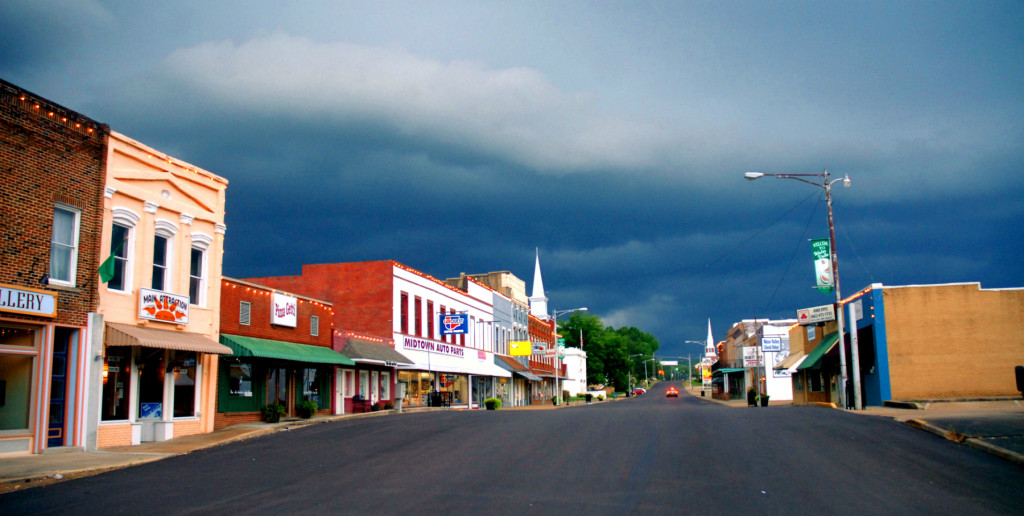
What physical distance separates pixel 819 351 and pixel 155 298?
33.7 m

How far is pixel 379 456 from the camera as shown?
16750mm

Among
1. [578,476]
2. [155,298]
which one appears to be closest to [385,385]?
[155,298]

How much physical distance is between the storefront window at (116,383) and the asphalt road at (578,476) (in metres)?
3.73

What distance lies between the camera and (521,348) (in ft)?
212

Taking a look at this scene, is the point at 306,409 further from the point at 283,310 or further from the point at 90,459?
the point at 90,459

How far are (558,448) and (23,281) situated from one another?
13003 mm

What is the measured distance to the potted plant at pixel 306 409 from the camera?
102 ft

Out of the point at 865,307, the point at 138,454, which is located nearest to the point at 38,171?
the point at 138,454

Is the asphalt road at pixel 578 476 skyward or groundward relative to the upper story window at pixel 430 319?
groundward

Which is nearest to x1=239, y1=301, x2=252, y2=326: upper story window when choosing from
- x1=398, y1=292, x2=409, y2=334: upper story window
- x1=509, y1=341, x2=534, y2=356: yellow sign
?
x1=398, y1=292, x2=409, y2=334: upper story window

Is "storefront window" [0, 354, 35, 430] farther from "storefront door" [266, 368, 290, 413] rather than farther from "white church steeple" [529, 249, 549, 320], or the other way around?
"white church steeple" [529, 249, 549, 320]

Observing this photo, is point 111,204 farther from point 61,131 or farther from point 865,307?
point 865,307

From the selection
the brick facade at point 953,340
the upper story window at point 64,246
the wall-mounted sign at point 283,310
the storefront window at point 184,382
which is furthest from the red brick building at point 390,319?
the brick facade at point 953,340

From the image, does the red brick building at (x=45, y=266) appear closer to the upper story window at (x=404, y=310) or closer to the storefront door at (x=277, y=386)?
the storefront door at (x=277, y=386)
